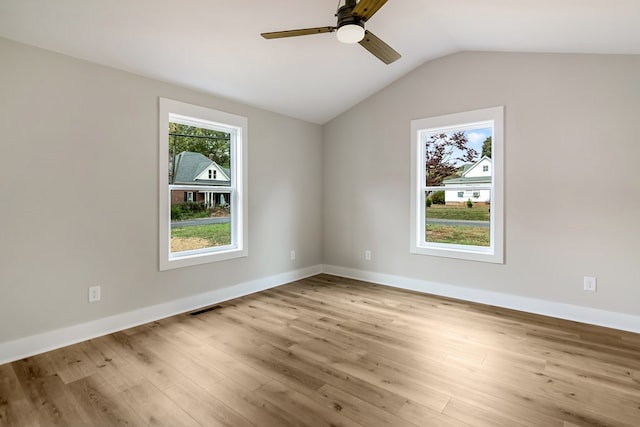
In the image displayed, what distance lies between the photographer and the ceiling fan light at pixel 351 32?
2121 millimetres

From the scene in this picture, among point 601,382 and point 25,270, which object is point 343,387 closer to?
point 601,382

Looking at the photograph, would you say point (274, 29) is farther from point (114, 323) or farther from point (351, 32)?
point (114, 323)

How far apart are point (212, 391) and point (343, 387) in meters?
0.84

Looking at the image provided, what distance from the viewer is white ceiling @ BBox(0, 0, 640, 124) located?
234 cm

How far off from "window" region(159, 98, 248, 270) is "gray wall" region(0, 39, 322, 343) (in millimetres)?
105

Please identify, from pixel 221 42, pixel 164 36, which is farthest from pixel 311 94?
pixel 164 36

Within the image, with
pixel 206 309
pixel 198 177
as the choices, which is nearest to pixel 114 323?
pixel 206 309

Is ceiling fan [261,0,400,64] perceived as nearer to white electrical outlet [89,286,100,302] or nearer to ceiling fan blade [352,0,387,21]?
ceiling fan blade [352,0,387,21]

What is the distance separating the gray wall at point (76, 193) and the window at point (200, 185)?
105 mm

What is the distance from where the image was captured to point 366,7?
198 centimetres

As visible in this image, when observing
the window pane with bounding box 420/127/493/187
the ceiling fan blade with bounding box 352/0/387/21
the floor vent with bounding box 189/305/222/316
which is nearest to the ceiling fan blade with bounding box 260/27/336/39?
the ceiling fan blade with bounding box 352/0/387/21

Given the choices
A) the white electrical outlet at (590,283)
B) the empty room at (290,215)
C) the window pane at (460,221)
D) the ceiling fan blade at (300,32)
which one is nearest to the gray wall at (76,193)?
the empty room at (290,215)

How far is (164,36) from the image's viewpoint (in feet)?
8.72

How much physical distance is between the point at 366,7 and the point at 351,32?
8.0 inches
